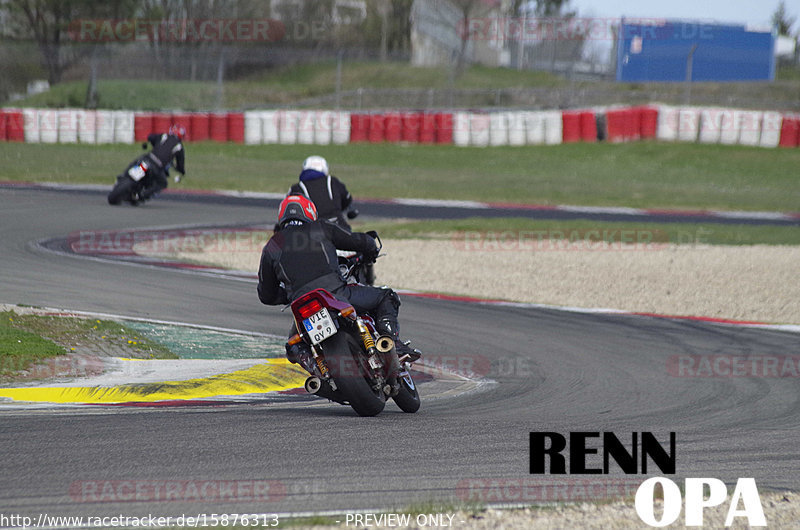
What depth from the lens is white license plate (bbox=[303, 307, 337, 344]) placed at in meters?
5.82

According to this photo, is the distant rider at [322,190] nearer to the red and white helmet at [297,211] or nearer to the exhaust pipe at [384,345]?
the red and white helmet at [297,211]

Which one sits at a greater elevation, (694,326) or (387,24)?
(387,24)

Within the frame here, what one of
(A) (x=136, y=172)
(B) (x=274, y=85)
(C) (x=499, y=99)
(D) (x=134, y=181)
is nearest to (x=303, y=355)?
(A) (x=136, y=172)

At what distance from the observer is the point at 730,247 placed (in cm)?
1473

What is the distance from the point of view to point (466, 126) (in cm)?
3045

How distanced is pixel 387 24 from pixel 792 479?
45.1 meters

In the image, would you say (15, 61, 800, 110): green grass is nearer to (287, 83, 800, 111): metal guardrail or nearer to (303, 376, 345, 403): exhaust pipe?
(287, 83, 800, 111): metal guardrail

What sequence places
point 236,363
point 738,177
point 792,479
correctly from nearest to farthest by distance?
point 792,479, point 236,363, point 738,177

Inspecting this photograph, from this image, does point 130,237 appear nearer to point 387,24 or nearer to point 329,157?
point 329,157

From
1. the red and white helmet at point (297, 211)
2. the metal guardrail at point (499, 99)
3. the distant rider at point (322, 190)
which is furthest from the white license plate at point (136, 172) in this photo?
the metal guardrail at point (499, 99)

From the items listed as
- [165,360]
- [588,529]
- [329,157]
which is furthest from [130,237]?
[329,157]

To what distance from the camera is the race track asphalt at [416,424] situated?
434 centimetres

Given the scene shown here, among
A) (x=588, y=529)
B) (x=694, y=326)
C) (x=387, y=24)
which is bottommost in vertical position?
(x=694, y=326)

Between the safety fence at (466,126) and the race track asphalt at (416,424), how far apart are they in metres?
18.8
